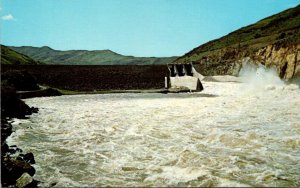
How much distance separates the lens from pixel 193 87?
139ft

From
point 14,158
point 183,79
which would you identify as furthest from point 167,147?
point 183,79

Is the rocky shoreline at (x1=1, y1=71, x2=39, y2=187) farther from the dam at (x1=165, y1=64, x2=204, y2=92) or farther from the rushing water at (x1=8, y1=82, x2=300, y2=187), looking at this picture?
the dam at (x1=165, y1=64, x2=204, y2=92)

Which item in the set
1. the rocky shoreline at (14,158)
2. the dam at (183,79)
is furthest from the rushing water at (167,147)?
the dam at (183,79)

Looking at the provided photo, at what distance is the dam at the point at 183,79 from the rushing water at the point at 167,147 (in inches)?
789

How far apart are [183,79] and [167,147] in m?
33.8

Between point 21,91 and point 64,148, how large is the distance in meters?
23.1

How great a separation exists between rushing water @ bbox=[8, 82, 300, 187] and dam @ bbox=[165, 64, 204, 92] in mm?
20039

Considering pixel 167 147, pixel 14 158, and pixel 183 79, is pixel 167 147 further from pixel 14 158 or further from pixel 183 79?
pixel 183 79

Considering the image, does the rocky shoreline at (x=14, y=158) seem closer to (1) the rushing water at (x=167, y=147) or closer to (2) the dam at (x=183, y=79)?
(1) the rushing water at (x=167, y=147)

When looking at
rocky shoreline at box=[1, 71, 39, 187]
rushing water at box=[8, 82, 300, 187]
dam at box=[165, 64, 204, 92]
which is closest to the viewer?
rocky shoreline at box=[1, 71, 39, 187]

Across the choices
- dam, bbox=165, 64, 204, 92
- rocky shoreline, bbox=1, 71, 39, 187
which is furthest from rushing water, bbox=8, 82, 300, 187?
dam, bbox=165, 64, 204, 92

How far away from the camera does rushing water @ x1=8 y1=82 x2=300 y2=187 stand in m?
9.66

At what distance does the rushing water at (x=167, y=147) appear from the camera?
380 inches

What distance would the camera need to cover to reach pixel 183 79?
152 ft
